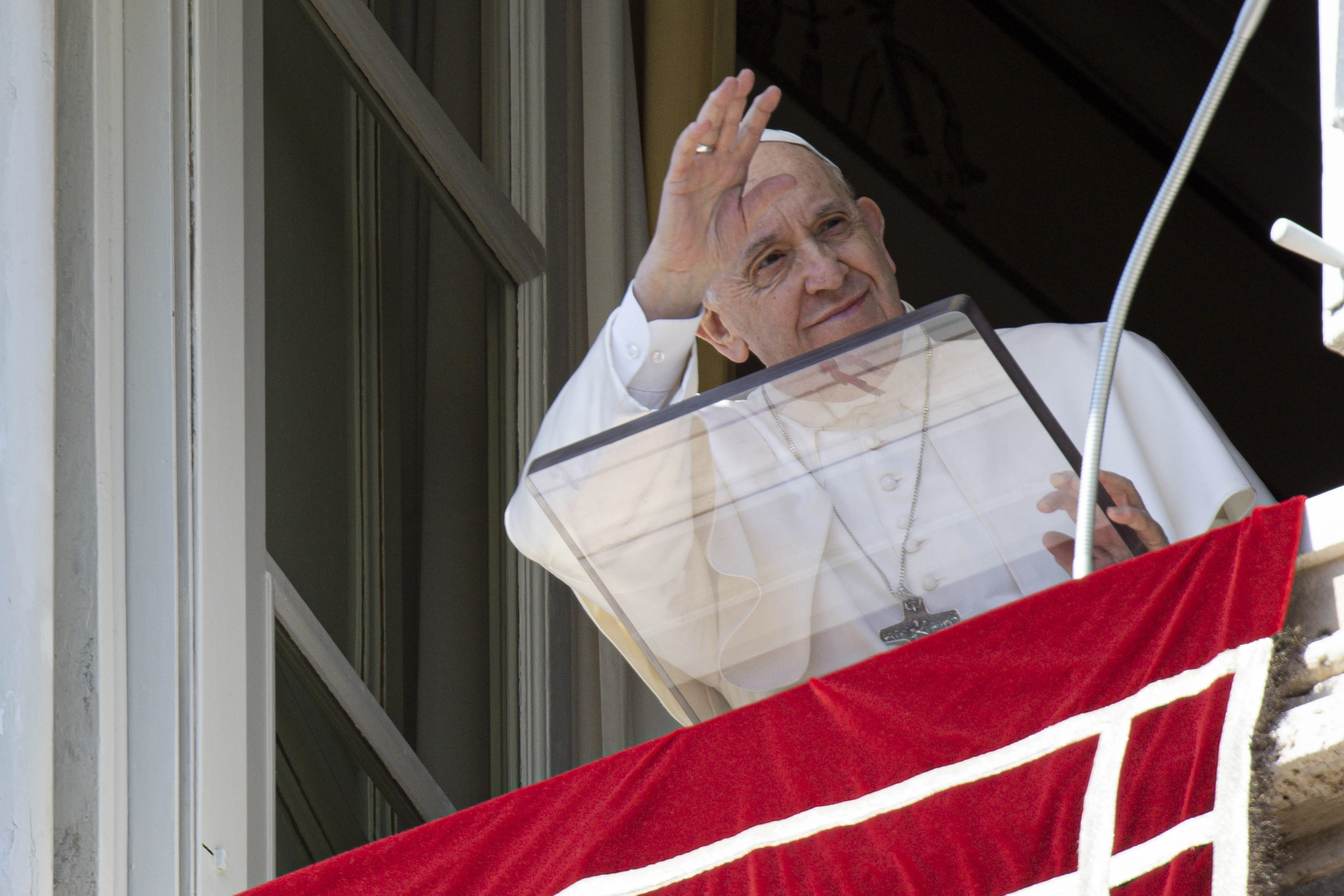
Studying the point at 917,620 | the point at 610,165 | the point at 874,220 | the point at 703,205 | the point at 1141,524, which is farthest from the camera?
the point at 610,165

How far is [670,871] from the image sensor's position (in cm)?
153

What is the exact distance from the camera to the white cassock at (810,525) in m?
1.64

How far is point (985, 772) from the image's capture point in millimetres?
1389

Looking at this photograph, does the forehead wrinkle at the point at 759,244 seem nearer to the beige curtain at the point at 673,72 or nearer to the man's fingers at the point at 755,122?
the man's fingers at the point at 755,122

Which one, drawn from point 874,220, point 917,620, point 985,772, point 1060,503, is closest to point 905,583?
point 917,620

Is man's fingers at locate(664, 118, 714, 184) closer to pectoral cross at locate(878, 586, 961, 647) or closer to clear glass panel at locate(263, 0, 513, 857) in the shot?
pectoral cross at locate(878, 586, 961, 647)

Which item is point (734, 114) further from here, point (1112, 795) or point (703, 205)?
point (1112, 795)

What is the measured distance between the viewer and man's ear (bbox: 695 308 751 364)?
2455mm

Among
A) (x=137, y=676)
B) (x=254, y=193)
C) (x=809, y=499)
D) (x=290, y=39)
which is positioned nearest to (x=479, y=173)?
(x=290, y=39)

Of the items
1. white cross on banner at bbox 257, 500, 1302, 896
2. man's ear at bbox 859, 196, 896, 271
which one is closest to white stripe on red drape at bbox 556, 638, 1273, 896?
white cross on banner at bbox 257, 500, 1302, 896

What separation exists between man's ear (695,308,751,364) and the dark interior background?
8.82 feet

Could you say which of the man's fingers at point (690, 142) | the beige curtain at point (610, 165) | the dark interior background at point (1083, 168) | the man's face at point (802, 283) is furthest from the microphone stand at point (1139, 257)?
the dark interior background at point (1083, 168)

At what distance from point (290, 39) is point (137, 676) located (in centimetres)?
105

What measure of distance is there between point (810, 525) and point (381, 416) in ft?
4.18
